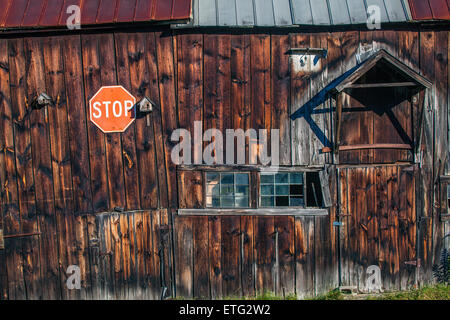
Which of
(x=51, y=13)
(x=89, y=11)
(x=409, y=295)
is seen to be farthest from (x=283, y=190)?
(x=51, y=13)

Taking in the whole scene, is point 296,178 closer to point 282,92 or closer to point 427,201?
point 282,92

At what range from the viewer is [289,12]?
6180mm

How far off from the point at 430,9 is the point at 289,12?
2543mm

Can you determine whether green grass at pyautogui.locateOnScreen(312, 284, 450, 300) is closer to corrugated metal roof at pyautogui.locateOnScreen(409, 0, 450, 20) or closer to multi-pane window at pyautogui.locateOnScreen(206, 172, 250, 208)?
multi-pane window at pyautogui.locateOnScreen(206, 172, 250, 208)

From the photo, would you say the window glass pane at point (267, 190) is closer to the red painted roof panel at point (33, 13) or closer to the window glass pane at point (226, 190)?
the window glass pane at point (226, 190)

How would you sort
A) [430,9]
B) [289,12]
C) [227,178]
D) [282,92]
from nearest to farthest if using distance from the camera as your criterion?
[430,9] < [289,12] < [282,92] < [227,178]

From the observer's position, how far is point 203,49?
6.27 m

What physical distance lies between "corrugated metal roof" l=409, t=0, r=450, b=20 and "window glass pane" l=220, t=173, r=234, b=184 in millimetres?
4400

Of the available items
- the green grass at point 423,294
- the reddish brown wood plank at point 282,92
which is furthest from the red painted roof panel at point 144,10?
the green grass at point 423,294

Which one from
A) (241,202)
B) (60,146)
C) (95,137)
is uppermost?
(95,137)

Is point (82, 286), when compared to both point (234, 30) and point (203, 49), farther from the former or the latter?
point (234, 30)

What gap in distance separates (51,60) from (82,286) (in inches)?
174

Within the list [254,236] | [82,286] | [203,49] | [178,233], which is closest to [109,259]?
[82,286]

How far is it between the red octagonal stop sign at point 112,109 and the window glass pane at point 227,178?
2.06m
